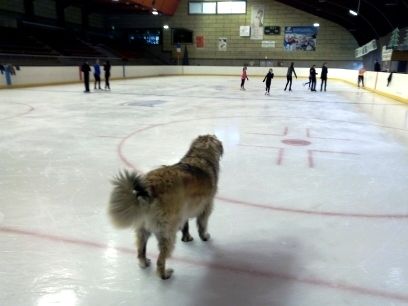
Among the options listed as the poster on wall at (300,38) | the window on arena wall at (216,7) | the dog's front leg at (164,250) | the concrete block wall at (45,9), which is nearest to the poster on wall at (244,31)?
the window on arena wall at (216,7)

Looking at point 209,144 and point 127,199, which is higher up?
point 209,144

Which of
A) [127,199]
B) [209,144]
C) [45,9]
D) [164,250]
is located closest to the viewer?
[127,199]

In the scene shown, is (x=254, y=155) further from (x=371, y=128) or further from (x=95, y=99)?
(x=95, y=99)

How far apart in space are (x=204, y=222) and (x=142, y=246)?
550 mm

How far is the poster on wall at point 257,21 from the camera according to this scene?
34.4m

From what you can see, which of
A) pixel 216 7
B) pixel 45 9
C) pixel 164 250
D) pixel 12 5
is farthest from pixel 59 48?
pixel 164 250

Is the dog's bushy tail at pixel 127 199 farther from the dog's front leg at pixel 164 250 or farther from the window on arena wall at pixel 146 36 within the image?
the window on arena wall at pixel 146 36

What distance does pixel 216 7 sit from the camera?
35344 mm

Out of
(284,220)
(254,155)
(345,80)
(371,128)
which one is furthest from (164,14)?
(284,220)

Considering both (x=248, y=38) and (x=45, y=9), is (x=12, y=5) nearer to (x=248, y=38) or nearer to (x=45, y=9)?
(x=45, y=9)

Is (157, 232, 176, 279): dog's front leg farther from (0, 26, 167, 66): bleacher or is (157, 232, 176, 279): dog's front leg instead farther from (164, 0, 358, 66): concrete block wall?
(164, 0, 358, 66): concrete block wall

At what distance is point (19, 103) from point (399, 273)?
11.2 meters

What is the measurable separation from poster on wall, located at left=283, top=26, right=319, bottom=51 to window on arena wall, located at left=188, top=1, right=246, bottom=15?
15.2 ft

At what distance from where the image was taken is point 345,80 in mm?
26422
